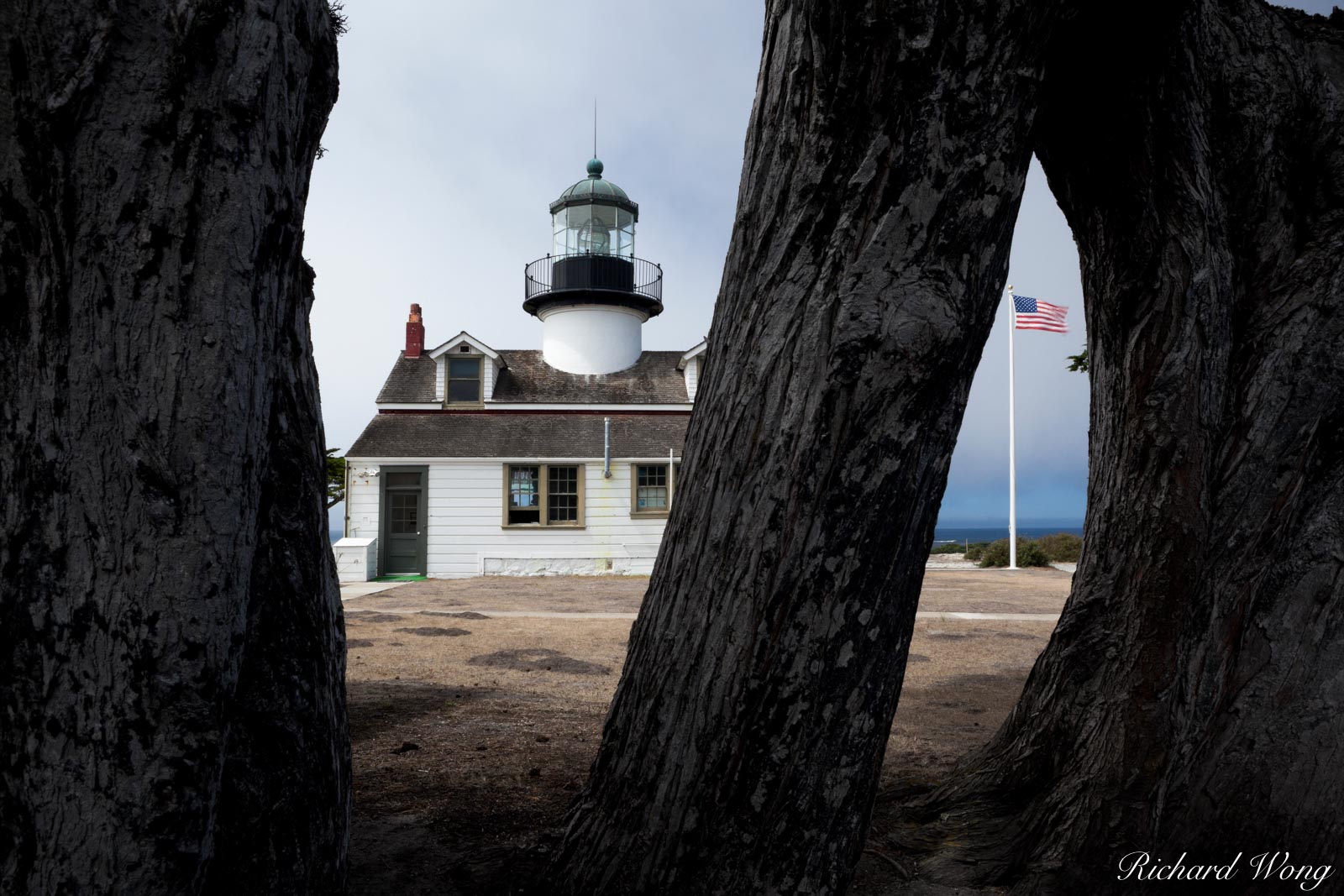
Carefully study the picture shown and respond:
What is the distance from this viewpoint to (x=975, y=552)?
1057 inches

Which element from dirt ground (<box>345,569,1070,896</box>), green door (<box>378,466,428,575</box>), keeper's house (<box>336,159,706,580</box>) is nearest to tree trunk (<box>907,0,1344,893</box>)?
dirt ground (<box>345,569,1070,896</box>)

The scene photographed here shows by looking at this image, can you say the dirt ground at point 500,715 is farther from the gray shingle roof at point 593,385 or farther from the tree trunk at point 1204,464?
the gray shingle roof at point 593,385

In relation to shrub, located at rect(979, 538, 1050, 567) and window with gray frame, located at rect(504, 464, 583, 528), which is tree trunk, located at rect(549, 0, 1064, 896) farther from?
shrub, located at rect(979, 538, 1050, 567)

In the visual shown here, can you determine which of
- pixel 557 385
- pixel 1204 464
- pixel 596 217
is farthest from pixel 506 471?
pixel 1204 464

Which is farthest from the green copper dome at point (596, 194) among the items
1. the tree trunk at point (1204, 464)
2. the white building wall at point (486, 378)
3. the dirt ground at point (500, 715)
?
the tree trunk at point (1204, 464)

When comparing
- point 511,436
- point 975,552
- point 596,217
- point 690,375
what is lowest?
point 975,552

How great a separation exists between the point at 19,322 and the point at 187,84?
0.55 metres

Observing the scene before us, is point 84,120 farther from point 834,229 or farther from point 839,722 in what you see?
point 839,722

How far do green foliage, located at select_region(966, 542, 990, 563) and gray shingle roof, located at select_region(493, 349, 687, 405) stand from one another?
1155cm

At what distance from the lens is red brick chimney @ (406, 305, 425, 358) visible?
2212cm

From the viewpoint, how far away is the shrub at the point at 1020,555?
22344mm

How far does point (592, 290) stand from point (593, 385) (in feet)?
8.34

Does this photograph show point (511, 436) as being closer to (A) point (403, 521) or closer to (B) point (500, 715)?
(A) point (403, 521)

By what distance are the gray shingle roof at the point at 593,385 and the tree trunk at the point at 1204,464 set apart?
18254 mm
